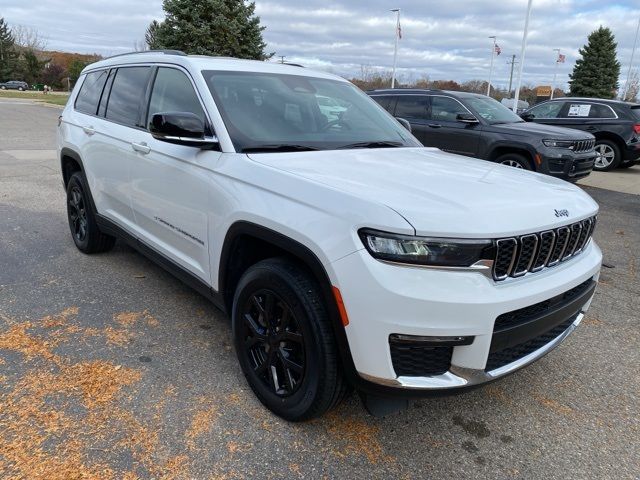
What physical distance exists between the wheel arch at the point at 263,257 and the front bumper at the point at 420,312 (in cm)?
7

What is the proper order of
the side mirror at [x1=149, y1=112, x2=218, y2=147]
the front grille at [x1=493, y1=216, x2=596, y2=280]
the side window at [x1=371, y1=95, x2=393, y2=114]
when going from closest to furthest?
the front grille at [x1=493, y1=216, x2=596, y2=280]
the side mirror at [x1=149, y1=112, x2=218, y2=147]
the side window at [x1=371, y1=95, x2=393, y2=114]

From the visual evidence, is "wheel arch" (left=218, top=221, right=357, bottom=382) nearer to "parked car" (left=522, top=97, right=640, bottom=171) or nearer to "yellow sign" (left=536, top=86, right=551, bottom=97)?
"parked car" (left=522, top=97, right=640, bottom=171)

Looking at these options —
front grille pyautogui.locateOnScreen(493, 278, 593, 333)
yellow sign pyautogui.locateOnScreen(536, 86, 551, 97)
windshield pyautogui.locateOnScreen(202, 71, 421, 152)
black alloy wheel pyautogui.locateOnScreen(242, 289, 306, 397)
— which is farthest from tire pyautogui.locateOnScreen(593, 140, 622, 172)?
yellow sign pyautogui.locateOnScreen(536, 86, 551, 97)

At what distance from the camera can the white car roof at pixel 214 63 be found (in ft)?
11.4

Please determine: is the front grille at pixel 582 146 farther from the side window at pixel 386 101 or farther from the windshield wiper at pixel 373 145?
the windshield wiper at pixel 373 145

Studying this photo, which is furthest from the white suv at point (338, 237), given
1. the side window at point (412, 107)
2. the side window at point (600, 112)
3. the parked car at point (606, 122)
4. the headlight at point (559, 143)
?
the side window at point (600, 112)

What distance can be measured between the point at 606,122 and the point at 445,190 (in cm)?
1228

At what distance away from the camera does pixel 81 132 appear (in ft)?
15.8

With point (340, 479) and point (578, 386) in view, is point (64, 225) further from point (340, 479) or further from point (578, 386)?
point (578, 386)

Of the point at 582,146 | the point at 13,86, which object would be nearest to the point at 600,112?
the point at 582,146

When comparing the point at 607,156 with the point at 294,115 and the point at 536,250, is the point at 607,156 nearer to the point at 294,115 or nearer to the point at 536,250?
the point at 294,115

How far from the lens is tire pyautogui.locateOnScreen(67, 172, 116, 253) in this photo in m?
4.89

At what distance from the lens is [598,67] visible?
139 feet

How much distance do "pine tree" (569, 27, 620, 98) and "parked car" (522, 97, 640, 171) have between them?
1308 inches
